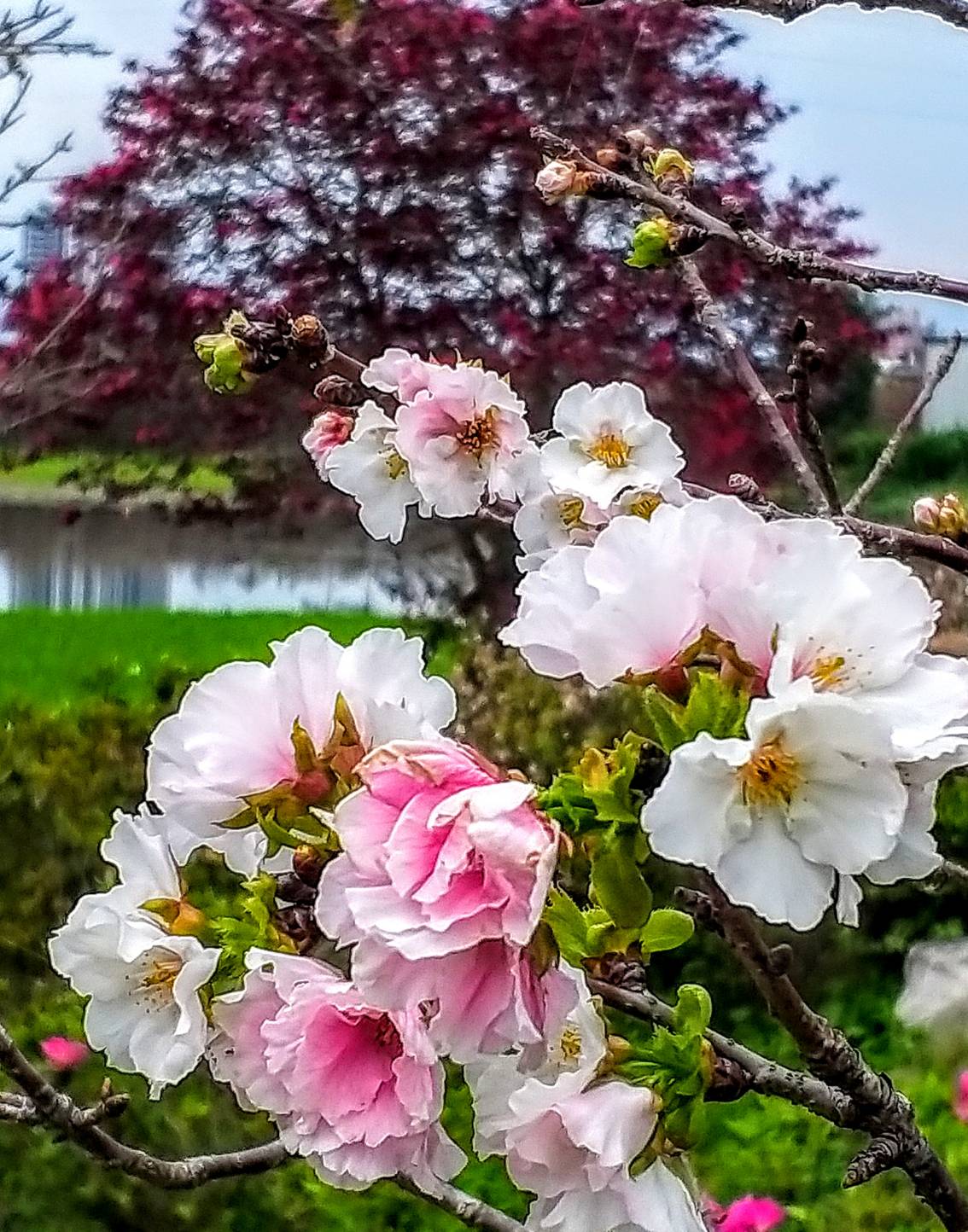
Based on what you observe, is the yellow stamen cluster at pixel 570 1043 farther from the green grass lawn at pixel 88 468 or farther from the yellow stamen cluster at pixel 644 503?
the green grass lawn at pixel 88 468

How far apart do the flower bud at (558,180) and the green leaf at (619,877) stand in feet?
1.95

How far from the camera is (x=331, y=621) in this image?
8.29ft

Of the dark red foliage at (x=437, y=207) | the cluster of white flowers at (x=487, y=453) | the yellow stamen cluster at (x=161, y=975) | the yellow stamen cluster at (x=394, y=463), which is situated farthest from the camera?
the dark red foliage at (x=437, y=207)

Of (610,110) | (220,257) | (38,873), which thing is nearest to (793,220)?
(610,110)

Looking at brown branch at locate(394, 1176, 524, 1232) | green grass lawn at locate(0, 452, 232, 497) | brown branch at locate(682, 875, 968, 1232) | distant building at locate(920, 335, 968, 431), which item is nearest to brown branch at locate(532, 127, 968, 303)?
brown branch at locate(682, 875, 968, 1232)

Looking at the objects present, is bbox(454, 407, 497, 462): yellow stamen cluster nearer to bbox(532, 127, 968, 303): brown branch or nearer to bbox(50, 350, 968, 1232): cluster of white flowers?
bbox(532, 127, 968, 303): brown branch

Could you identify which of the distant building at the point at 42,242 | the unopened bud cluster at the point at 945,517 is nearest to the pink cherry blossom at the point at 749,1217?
the unopened bud cluster at the point at 945,517

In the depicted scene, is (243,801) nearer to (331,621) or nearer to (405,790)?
(405,790)

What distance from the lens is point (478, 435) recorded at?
78cm

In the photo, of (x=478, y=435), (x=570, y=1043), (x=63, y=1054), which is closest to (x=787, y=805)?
(x=570, y=1043)

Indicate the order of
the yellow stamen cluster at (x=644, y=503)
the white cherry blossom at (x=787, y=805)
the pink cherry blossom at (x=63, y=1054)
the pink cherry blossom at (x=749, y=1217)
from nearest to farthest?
the white cherry blossom at (x=787, y=805) → the yellow stamen cluster at (x=644, y=503) → the pink cherry blossom at (x=749, y=1217) → the pink cherry blossom at (x=63, y=1054)

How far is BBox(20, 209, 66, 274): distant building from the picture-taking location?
2.43m

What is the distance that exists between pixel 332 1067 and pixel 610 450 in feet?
1.45

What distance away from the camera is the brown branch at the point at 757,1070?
47 centimetres
